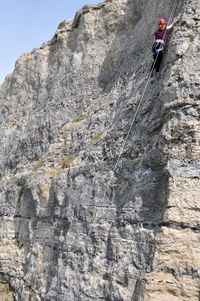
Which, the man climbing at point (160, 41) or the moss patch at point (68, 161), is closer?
the man climbing at point (160, 41)

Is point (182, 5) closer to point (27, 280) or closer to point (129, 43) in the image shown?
point (129, 43)

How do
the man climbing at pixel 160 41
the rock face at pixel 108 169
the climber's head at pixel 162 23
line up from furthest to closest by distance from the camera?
the man climbing at pixel 160 41 < the climber's head at pixel 162 23 < the rock face at pixel 108 169

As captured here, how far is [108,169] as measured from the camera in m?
13.7

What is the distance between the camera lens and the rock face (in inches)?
417

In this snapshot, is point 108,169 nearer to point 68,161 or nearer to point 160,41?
point 68,161

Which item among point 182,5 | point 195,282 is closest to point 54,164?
point 182,5

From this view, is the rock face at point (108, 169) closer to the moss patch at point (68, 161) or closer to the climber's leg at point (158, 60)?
the moss patch at point (68, 161)

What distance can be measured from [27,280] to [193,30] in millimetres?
9971

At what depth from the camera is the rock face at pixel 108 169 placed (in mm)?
10594

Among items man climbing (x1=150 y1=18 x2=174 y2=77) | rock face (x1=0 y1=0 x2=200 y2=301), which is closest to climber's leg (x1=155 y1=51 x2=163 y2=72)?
man climbing (x1=150 y1=18 x2=174 y2=77)

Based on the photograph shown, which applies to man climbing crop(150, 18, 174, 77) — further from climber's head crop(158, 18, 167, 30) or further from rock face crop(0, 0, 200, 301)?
rock face crop(0, 0, 200, 301)

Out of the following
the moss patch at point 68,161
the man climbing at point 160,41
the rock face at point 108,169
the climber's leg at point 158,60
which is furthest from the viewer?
the moss patch at point 68,161

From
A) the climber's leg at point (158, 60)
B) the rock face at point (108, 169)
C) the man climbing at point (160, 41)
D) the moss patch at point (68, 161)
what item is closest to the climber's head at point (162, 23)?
the man climbing at point (160, 41)

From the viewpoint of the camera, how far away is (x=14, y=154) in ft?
76.7
